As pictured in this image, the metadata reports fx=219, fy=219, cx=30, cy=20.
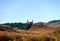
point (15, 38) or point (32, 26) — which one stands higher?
point (15, 38)

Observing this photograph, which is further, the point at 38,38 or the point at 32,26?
the point at 32,26

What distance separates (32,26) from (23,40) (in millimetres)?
31722

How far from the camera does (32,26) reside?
48844mm

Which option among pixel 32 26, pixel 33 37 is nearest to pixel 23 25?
pixel 32 26

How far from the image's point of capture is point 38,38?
18.1 meters

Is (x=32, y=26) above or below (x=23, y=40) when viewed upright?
below

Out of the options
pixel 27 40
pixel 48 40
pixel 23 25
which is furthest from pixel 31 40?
pixel 23 25

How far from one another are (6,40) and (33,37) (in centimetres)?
223

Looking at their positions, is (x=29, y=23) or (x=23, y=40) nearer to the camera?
(x=23, y=40)

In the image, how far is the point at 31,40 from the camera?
1766cm

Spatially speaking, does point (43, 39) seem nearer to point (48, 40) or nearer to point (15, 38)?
point (48, 40)

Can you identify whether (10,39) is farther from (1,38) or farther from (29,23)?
(29,23)

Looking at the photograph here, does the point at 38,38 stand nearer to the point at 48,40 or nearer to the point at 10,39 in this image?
the point at 48,40

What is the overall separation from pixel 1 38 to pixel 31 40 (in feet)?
8.04
